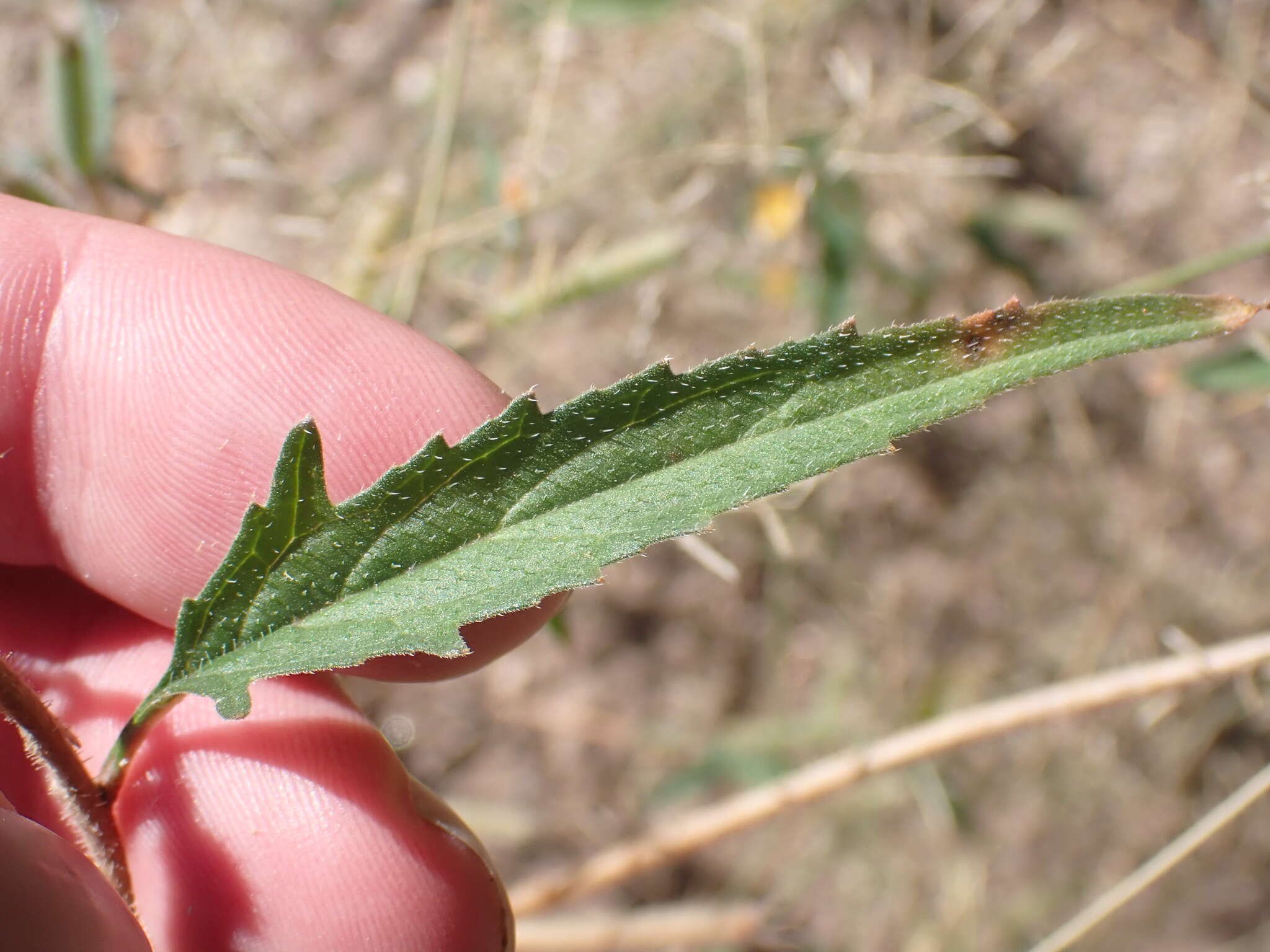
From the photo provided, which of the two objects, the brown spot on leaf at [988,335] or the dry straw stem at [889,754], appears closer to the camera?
the brown spot on leaf at [988,335]

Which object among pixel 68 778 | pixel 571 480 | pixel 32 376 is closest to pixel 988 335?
pixel 571 480

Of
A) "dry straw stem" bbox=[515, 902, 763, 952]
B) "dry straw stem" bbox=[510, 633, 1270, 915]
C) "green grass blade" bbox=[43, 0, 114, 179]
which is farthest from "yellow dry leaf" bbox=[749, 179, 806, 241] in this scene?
"dry straw stem" bbox=[515, 902, 763, 952]

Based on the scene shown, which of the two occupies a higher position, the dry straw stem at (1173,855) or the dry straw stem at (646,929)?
the dry straw stem at (1173,855)

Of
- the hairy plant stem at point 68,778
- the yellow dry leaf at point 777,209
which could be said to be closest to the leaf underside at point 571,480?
the hairy plant stem at point 68,778

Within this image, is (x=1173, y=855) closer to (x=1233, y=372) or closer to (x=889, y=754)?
(x=889, y=754)

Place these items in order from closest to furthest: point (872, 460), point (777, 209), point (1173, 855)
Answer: point (1173, 855) → point (777, 209) → point (872, 460)

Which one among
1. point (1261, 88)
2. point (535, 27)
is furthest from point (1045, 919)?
point (535, 27)

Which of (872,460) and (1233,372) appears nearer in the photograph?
(1233,372)

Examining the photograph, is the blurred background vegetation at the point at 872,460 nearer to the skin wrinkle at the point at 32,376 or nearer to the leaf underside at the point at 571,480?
the skin wrinkle at the point at 32,376
